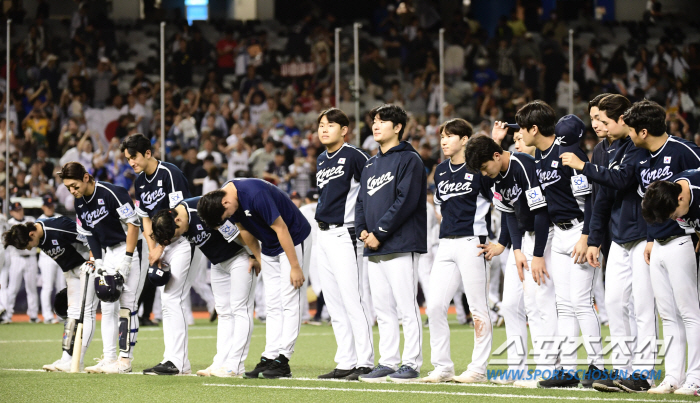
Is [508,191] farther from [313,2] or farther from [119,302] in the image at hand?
[313,2]

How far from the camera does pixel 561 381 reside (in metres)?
6.76

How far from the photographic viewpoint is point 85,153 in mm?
18188

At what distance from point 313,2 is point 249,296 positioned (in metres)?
20.0

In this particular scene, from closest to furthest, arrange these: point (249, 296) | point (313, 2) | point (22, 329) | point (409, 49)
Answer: point (249, 296) < point (22, 329) < point (409, 49) < point (313, 2)

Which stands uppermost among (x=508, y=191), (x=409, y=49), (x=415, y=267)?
(x=409, y=49)

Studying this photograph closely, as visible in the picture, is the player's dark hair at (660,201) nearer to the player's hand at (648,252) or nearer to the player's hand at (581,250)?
the player's hand at (648,252)

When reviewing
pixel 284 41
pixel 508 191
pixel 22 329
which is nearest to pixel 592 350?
pixel 508 191

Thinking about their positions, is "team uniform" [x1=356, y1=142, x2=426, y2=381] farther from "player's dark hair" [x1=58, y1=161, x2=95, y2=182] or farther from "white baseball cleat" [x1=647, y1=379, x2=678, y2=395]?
"player's dark hair" [x1=58, y1=161, x2=95, y2=182]

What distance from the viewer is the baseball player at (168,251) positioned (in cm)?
813

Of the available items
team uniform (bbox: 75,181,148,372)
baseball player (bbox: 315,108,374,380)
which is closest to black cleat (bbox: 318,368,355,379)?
baseball player (bbox: 315,108,374,380)

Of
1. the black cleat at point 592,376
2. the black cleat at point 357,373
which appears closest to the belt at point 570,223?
the black cleat at point 592,376

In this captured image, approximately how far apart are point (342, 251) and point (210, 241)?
1261 mm

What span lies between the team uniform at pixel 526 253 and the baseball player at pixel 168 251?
9.85 feet

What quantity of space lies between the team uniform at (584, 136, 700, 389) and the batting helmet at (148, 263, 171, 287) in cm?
393
